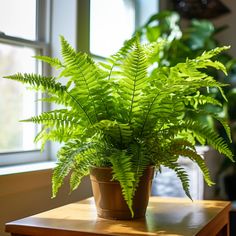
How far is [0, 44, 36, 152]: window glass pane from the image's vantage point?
192 cm

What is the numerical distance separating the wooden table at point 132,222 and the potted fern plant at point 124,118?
0.07 metres

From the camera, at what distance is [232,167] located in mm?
3105

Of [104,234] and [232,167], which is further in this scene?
[232,167]

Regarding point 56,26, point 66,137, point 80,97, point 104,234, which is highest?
point 56,26

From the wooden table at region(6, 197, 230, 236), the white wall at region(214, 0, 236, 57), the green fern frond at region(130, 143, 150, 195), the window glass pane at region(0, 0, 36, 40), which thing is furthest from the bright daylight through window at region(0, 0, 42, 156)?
the white wall at region(214, 0, 236, 57)

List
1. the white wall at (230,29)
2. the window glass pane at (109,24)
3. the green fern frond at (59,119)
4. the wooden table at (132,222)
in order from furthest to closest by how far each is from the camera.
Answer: the white wall at (230,29) → the window glass pane at (109,24) → the green fern frond at (59,119) → the wooden table at (132,222)

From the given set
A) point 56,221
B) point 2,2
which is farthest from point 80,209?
point 2,2

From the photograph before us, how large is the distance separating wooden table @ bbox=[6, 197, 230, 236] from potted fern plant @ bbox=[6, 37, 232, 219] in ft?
0.22

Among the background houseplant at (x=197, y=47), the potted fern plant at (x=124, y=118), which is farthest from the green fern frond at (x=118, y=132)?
the background houseplant at (x=197, y=47)

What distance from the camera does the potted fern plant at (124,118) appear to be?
134 centimetres

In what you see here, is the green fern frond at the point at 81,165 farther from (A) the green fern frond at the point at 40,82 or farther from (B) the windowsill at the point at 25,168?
(B) the windowsill at the point at 25,168

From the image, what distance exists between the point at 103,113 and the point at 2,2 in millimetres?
825

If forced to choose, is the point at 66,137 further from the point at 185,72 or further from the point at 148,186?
the point at 185,72

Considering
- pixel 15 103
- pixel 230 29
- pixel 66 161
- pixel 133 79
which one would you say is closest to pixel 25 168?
pixel 15 103
